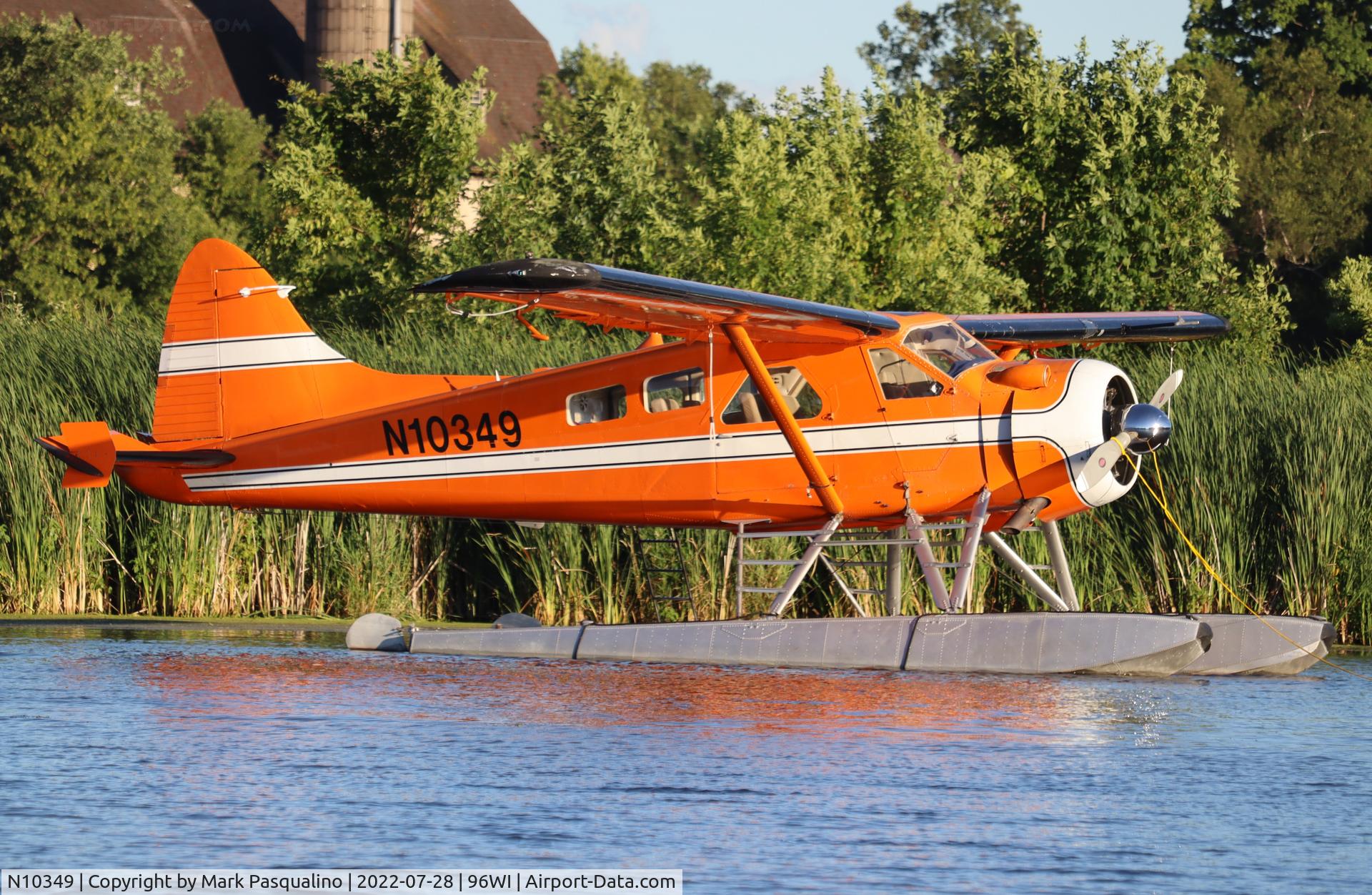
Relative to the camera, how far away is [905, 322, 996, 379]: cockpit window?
11859 mm

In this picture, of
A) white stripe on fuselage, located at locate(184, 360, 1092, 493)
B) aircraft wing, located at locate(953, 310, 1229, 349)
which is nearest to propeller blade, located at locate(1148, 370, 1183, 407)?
white stripe on fuselage, located at locate(184, 360, 1092, 493)

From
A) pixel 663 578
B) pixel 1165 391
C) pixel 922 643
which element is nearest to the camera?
pixel 922 643

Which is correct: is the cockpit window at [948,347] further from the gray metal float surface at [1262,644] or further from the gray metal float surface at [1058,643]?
Answer: the gray metal float surface at [1262,644]

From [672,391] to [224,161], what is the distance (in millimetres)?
36212

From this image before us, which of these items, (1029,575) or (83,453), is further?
(83,453)

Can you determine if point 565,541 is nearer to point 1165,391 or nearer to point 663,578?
point 663,578

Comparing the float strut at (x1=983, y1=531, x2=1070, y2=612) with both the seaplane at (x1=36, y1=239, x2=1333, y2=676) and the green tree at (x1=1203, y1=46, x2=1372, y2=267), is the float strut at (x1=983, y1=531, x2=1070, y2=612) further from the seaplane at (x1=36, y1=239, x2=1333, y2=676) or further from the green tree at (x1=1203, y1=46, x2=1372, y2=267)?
the green tree at (x1=1203, y1=46, x2=1372, y2=267)

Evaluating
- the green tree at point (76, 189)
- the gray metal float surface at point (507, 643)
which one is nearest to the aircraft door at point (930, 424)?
the gray metal float surface at point (507, 643)

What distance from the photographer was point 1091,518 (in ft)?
46.9

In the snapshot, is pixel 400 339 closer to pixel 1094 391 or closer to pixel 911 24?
pixel 1094 391

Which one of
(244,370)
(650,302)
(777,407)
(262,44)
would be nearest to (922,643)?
(777,407)

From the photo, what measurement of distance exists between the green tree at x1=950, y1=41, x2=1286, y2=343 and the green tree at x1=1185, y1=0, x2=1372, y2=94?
71.2ft

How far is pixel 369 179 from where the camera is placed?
23828mm

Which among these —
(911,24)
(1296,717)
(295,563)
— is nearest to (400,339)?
(295,563)
